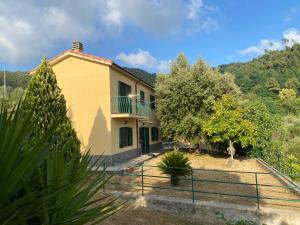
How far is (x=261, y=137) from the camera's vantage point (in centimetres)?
1845

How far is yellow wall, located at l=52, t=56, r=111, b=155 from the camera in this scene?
15.6m

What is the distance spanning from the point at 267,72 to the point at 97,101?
203 feet

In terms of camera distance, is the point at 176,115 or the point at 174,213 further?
the point at 176,115

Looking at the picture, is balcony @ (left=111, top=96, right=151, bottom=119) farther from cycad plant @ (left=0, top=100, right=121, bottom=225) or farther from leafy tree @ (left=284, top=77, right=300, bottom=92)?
leafy tree @ (left=284, top=77, right=300, bottom=92)

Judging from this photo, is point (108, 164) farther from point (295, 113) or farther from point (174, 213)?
point (295, 113)

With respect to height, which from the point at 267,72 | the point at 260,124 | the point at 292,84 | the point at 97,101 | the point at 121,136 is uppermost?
the point at 267,72

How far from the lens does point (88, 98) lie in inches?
638

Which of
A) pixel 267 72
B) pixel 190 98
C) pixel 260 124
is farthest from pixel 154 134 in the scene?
pixel 267 72

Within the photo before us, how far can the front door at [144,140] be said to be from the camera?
2097 centimetres

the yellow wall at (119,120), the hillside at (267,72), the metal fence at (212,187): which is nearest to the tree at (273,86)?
the hillside at (267,72)

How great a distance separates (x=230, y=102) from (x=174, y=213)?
10.6 m

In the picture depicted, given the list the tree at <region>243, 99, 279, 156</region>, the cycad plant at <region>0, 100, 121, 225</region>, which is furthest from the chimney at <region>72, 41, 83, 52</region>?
the cycad plant at <region>0, 100, 121, 225</region>

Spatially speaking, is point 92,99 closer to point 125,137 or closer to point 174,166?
point 125,137

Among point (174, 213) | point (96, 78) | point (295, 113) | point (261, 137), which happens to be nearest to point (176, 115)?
point (261, 137)
